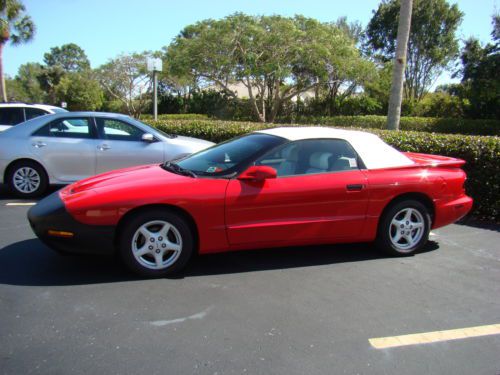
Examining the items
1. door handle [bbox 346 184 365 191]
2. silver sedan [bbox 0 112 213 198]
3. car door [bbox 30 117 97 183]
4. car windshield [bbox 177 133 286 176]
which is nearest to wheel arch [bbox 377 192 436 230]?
door handle [bbox 346 184 365 191]

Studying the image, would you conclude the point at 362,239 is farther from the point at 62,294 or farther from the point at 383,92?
the point at 383,92

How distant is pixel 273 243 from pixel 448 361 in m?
1.86

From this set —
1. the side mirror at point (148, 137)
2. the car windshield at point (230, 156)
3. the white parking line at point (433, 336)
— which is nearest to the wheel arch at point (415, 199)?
the car windshield at point (230, 156)

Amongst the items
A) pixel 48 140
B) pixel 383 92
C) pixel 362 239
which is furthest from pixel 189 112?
pixel 362 239

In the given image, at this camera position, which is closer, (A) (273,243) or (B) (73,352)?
(B) (73,352)

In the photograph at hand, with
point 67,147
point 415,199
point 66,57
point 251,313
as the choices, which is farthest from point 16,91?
point 251,313

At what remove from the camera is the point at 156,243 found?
3.96 meters

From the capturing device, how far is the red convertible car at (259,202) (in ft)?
12.8

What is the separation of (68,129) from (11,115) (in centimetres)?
339

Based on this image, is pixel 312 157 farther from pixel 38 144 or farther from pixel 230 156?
pixel 38 144

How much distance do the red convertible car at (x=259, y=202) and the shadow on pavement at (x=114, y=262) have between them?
25 cm

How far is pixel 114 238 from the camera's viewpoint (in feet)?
12.8

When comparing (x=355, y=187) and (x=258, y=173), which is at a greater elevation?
(x=258, y=173)

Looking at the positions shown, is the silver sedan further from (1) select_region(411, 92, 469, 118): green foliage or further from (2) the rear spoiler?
(1) select_region(411, 92, 469, 118): green foliage
